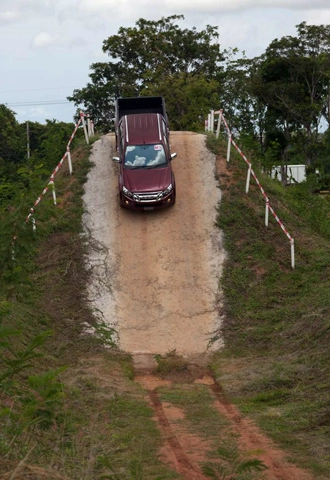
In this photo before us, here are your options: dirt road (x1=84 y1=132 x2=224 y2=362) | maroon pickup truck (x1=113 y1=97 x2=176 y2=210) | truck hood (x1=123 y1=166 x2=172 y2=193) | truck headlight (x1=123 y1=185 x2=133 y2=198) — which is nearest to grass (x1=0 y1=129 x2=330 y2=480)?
dirt road (x1=84 y1=132 x2=224 y2=362)

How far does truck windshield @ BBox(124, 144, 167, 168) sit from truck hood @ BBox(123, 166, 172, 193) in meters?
0.20

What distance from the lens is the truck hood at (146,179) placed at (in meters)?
24.2

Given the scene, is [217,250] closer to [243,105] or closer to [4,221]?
[4,221]

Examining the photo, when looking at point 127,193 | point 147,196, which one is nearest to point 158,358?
point 147,196

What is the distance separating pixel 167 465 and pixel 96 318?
370 inches

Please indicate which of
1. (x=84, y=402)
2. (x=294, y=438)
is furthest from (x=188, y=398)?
(x=294, y=438)

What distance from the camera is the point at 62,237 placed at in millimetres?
23062

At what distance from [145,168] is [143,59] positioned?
2972 cm

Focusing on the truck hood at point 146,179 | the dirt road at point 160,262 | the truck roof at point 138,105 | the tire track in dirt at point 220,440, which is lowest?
the dirt road at point 160,262

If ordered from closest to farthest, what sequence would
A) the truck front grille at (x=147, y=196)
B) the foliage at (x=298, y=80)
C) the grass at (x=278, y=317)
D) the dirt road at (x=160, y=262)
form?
1. the grass at (x=278, y=317)
2. the dirt road at (x=160, y=262)
3. the truck front grille at (x=147, y=196)
4. the foliage at (x=298, y=80)

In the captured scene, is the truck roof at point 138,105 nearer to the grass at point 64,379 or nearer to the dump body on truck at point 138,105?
the dump body on truck at point 138,105

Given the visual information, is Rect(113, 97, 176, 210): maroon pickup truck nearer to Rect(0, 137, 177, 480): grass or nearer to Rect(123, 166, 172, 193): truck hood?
Rect(123, 166, 172, 193): truck hood

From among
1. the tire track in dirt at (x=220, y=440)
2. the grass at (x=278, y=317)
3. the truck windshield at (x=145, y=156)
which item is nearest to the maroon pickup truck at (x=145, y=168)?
the truck windshield at (x=145, y=156)

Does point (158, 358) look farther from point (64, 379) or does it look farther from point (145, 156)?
point (145, 156)
